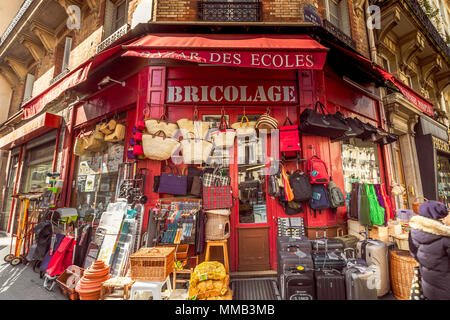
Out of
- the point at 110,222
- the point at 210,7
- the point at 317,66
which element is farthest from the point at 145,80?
the point at 317,66

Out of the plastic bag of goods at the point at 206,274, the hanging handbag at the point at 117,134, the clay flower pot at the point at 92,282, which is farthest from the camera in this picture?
the hanging handbag at the point at 117,134

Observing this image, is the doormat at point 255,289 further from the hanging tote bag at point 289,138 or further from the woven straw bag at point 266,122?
the woven straw bag at point 266,122

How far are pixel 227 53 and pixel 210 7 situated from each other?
7.93 ft

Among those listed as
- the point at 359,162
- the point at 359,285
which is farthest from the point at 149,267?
the point at 359,162

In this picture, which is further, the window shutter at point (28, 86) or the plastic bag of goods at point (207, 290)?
the window shutter at point (28, 86)

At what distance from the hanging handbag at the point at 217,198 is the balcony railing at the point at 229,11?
4.32m

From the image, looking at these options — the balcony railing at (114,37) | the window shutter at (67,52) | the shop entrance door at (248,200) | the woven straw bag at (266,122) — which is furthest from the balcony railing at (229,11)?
the window shutter at (67,52)

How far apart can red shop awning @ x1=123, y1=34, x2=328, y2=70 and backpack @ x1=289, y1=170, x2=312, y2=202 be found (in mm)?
2115

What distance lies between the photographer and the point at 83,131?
6.80m

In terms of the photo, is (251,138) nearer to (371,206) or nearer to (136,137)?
(136,137)

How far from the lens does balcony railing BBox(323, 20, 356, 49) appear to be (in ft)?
20.3

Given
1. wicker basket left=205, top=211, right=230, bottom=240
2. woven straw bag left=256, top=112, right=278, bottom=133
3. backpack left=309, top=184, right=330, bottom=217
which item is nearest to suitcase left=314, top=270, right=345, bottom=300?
backpack left=309, top=184, right=330, bottom=217

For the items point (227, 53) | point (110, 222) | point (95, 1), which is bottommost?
point (110, 222)

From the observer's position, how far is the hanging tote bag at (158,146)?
4184 mm
